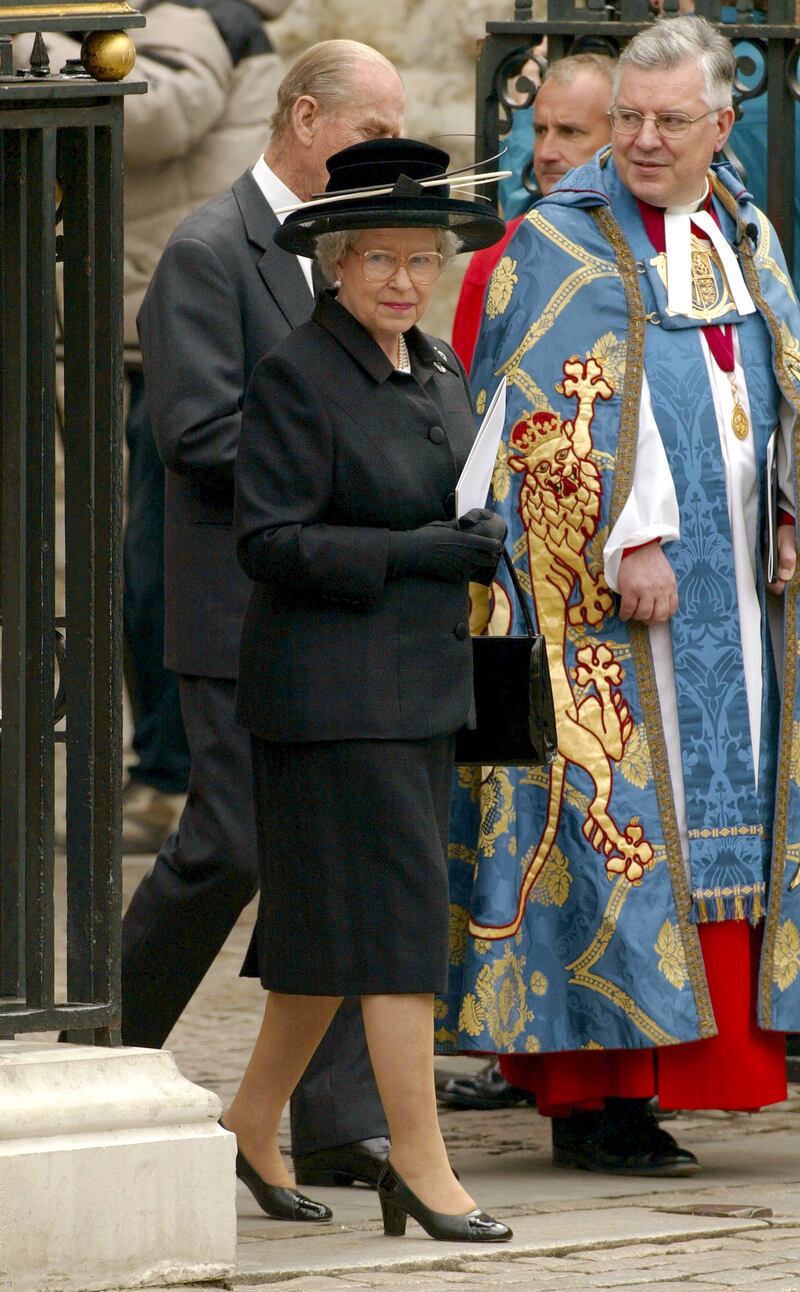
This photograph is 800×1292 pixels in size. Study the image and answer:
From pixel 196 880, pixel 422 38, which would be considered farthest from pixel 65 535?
pixel 422 38

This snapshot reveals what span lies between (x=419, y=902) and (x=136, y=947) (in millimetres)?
776

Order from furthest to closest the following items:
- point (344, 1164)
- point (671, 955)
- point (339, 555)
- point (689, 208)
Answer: point (689, 208)
point (671, 955)
point (344, 1164)
point (339, 555)

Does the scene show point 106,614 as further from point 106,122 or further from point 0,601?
point 106,122

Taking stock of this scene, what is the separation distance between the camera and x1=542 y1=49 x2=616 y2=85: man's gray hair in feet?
19.8

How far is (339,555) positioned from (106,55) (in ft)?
2.65

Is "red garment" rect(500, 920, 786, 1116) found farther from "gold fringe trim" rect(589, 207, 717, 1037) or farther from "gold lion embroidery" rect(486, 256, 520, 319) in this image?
"gold lion embroidery" rect(486, 256, 520, 319)

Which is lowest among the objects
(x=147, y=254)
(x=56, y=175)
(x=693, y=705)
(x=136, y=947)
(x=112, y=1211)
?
(x=112, y=1211)

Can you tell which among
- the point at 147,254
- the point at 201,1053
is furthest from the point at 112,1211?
the point at 147,254

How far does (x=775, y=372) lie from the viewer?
213 inches

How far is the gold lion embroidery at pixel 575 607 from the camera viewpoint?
17.4 feet

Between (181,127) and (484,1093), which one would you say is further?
(181,127)

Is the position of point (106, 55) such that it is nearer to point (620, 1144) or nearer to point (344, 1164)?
point (344, 1164)

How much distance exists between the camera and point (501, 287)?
5.48 meters

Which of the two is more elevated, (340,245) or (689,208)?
(689,208)
